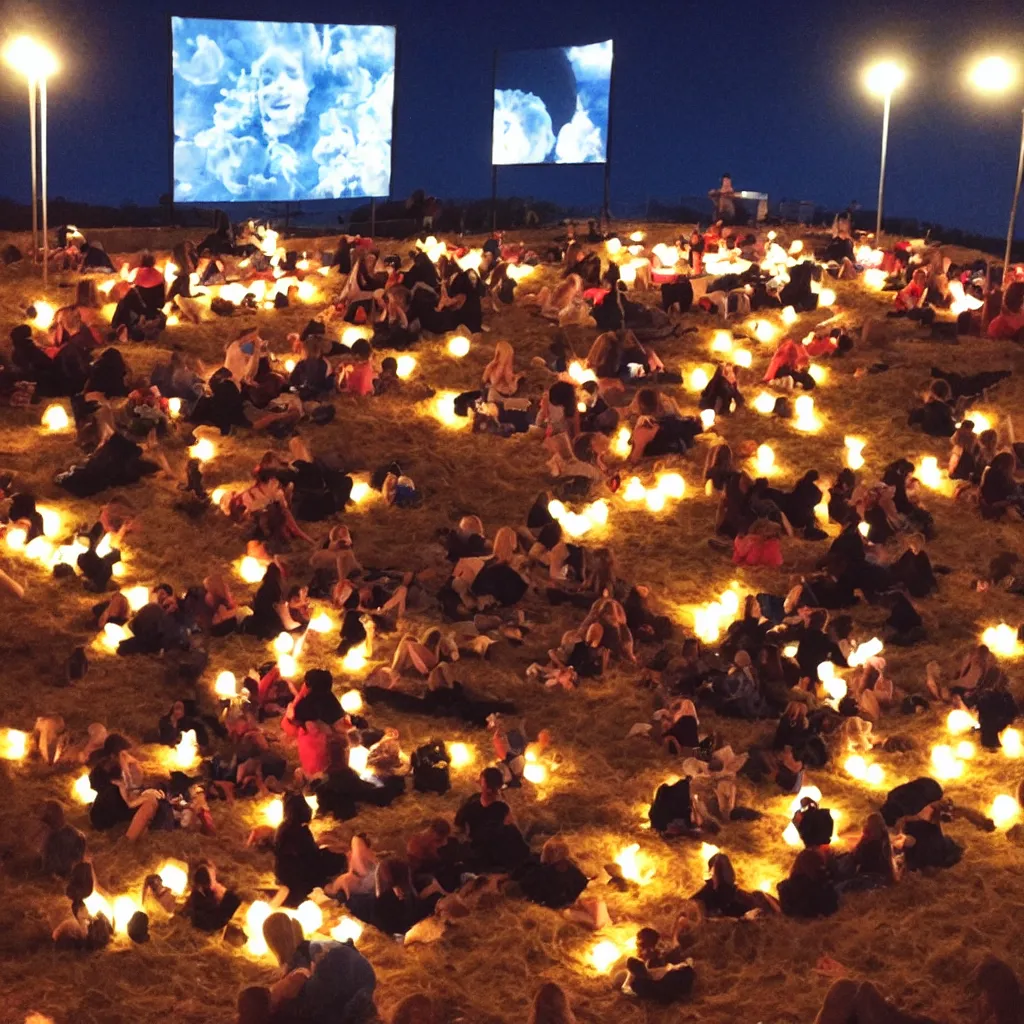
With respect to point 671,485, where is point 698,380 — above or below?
above

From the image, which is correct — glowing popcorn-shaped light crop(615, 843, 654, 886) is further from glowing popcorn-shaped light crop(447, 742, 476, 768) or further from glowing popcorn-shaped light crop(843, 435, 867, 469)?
glowing popcorn-shaped light crop(843, 435, 867, 469)

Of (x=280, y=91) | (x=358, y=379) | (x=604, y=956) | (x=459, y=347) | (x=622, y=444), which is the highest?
(x=280, y=91)

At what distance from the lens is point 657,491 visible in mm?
15250

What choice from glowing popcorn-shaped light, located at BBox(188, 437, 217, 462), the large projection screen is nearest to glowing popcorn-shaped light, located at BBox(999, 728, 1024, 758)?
glowing popcorn-shaped light, located at BBox(188, 437, 217, 462)

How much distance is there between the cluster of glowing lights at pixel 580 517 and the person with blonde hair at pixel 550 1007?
23.4ft

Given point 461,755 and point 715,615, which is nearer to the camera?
point 461,755

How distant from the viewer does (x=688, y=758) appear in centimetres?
1088

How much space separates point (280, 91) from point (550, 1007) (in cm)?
1679

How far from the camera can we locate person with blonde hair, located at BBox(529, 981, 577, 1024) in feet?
25.0

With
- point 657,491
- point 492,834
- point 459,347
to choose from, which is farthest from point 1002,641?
point 459,347

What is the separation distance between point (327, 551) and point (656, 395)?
4.56 meters

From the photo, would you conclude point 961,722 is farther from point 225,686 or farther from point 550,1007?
point 225,686

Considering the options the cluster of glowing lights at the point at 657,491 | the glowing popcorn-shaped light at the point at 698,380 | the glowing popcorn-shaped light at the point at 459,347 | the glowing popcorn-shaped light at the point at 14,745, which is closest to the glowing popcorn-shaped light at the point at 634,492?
the cluster of glowing lights at the point at 657,491

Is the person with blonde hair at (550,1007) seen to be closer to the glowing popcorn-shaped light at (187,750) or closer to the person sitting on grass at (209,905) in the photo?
the person sitting on grass at (209,905)
